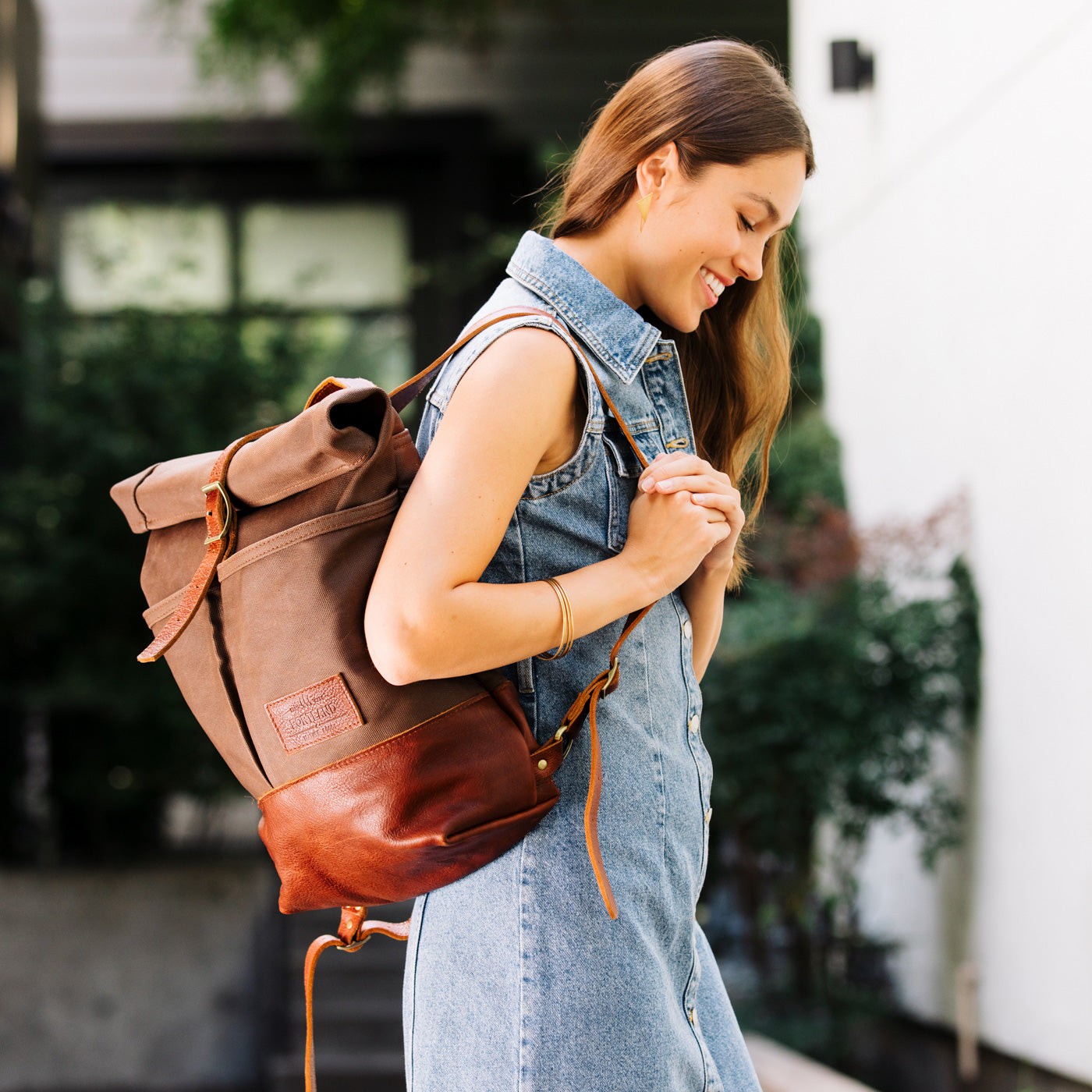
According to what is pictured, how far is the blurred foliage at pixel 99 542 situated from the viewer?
5.84 m

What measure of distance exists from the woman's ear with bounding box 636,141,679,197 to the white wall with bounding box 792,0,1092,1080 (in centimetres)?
222

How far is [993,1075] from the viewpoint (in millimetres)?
3764

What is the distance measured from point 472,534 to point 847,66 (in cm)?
409

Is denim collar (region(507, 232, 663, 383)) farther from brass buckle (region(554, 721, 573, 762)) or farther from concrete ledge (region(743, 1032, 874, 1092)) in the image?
concrete ledge (region(743, 1032, 874, 1092))

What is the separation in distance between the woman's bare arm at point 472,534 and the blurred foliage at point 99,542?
4.79m

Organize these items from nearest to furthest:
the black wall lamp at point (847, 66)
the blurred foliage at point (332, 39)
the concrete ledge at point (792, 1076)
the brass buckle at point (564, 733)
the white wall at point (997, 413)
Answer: the brass buckle at point (564, 733)
the white wall at point (997, 413)
the concrete ledge at point (792, 1076)
the black wall lamp at point (847, 66)
the blurred foliage at point (332, 39)

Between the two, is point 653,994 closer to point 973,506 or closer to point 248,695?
point 248,695

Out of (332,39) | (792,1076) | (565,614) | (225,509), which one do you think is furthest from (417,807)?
(332,39)

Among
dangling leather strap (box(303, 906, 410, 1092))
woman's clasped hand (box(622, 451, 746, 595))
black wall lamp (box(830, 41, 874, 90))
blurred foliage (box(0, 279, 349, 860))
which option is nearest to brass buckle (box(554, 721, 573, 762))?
woman's clasped hand (box(622, 451, 746, 595))

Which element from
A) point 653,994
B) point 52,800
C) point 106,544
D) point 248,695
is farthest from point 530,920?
point 52,800

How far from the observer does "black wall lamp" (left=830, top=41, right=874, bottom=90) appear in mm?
4633

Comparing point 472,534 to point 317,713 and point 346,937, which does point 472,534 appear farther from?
point 346,937

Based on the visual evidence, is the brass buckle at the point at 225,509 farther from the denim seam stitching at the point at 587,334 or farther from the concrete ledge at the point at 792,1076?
the concrete ledge at the point at 792,1076

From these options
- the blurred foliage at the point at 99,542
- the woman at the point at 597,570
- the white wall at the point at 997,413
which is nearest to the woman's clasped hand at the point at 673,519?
the woman at the point at 597,570
